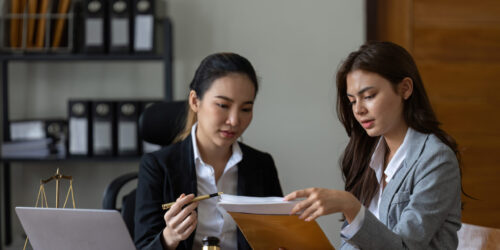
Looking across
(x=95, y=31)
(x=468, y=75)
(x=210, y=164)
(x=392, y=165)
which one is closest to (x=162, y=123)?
(x=210, y=164)

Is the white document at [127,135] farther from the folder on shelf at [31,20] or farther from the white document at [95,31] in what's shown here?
the folder on shelf at [31,20]

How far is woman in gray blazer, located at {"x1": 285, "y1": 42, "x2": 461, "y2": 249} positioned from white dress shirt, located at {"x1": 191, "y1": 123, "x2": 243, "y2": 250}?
328mm

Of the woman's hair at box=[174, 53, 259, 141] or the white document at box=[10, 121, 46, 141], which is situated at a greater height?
the woman's hair at box=[174, 53, 259, 141]

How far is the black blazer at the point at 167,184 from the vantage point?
162 centimetres

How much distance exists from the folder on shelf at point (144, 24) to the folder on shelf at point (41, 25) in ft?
1.56

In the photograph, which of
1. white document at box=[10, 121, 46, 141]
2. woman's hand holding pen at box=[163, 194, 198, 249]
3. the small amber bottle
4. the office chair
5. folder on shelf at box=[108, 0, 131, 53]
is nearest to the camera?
the small amber bottle

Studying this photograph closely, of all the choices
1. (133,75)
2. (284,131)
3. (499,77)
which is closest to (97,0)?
(133,75)

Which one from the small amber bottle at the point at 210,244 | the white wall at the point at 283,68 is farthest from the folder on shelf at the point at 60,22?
the small amber bottle at the point at 210,244

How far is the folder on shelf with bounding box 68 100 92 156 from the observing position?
3059 mm

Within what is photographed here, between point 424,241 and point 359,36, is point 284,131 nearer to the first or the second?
point 359,36

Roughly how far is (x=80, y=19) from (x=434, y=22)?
183cm

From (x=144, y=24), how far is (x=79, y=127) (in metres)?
0.62

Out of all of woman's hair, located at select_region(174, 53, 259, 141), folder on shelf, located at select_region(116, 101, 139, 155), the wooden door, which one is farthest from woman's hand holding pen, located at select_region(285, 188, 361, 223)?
folder on shelf, located at select_region(116, 101, 139, 155)

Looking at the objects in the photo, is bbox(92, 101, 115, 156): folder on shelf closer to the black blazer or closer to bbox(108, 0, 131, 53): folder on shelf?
bbox(108, 0, 131, 53): folder on shelf
